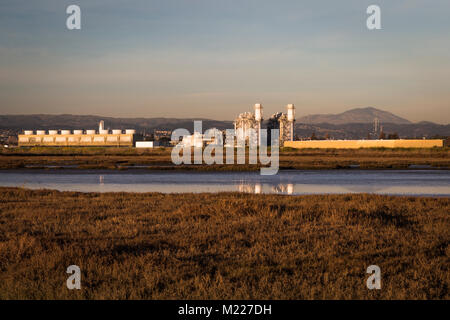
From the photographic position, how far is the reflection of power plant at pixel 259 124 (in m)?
139

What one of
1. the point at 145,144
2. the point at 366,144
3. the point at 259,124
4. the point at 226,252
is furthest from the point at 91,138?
the point at 226,252

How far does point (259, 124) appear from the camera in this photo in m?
140

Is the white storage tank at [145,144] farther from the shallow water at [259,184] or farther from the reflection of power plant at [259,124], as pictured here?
the shallow water at [259,184]

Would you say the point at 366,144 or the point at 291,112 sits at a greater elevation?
the point at 291,112

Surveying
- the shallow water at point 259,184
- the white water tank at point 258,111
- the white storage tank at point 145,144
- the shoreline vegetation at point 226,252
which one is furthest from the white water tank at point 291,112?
the shoreline vegetation at point 226,252

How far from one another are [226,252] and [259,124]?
13092 centimetres

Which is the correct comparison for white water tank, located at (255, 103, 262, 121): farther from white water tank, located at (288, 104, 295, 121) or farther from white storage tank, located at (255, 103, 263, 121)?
white water tank, located at (288, 104, 295, 121)

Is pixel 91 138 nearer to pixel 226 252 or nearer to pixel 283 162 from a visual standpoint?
pixel 283 162

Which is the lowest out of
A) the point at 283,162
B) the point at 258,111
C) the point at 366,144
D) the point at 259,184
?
the point at 283,162

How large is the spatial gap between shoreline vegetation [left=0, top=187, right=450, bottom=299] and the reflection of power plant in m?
122

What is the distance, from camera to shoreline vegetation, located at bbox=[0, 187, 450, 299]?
7277 mm

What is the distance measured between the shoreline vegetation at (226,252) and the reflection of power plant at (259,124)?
4795 inches
